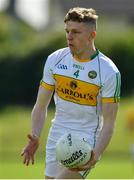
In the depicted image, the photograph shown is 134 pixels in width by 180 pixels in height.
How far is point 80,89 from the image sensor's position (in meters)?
10.2

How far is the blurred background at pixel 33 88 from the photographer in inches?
1009

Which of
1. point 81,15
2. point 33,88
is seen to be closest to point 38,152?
point 33,88

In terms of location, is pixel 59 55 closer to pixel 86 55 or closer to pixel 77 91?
pixel 86 55

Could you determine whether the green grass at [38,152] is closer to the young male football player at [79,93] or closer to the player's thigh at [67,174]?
the young male football player at [79,93]

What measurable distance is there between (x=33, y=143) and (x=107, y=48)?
31752 millimetres

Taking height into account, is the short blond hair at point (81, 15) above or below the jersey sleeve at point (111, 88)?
above

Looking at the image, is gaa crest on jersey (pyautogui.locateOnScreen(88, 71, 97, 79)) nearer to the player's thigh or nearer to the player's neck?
the player's neck

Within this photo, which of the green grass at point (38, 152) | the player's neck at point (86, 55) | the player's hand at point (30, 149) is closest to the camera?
the player's neck at point (86, 55)

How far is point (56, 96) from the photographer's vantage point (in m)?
10.4

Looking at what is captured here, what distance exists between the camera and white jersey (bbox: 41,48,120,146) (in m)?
10.1

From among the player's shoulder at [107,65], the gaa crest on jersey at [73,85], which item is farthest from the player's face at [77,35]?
the gaa crest on jersey at [73,85]

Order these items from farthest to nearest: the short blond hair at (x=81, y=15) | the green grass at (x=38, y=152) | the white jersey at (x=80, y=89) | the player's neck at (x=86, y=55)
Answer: the green grass at (x=38, y=152), the player's neck at (x=86, y=55), the white jersey at (x=80, y=89), the short blond hair at (x=81, y=15)

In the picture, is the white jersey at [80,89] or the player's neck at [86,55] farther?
the player's neck at [86,55]

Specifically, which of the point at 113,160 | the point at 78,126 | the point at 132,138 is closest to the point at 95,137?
the point at 78,126
